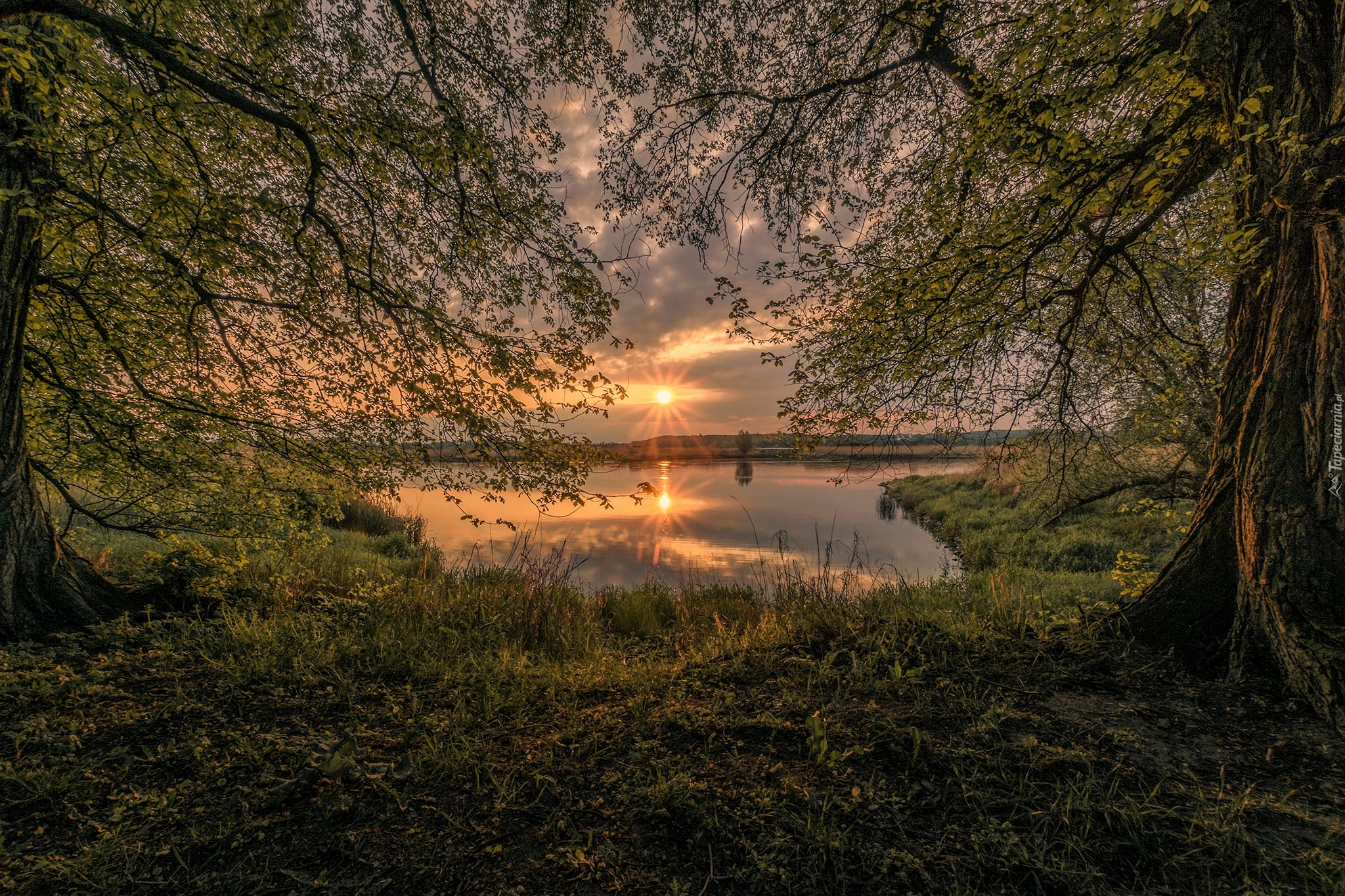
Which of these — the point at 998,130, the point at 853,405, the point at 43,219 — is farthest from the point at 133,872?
the point at 998,130

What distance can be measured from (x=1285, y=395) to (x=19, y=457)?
9.55 meters

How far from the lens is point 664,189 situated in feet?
18.5

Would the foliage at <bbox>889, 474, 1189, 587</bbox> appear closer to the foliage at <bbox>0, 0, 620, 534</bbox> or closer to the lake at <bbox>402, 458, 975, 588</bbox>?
the lake at <bbox>402, 458, 975, 588</bbox>


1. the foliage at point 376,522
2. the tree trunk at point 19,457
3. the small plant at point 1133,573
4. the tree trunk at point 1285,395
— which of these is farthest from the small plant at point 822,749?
the foliage at point 376,522

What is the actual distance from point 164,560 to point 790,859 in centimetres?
660

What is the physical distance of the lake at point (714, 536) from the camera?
31.4 ft

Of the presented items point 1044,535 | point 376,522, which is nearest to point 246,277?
point 376,522

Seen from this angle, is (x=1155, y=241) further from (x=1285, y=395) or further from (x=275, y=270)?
(x=275, y=270)

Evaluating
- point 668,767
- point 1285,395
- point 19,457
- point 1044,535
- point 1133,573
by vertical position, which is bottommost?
point 1044,535

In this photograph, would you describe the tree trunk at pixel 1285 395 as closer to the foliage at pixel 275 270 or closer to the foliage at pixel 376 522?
the foliage at pixel 275 270

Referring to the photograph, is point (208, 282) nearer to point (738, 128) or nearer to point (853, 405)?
point (738, 128)

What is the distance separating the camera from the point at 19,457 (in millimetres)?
3812

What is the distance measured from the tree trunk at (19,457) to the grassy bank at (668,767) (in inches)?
15.4

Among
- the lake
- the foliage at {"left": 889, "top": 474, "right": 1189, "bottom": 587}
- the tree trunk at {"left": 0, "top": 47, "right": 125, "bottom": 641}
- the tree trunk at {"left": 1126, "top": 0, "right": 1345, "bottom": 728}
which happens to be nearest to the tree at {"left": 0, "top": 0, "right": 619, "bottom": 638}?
the tree trunk at {"left": 0, "top": 47, "right": 125, "bottom": 641}
